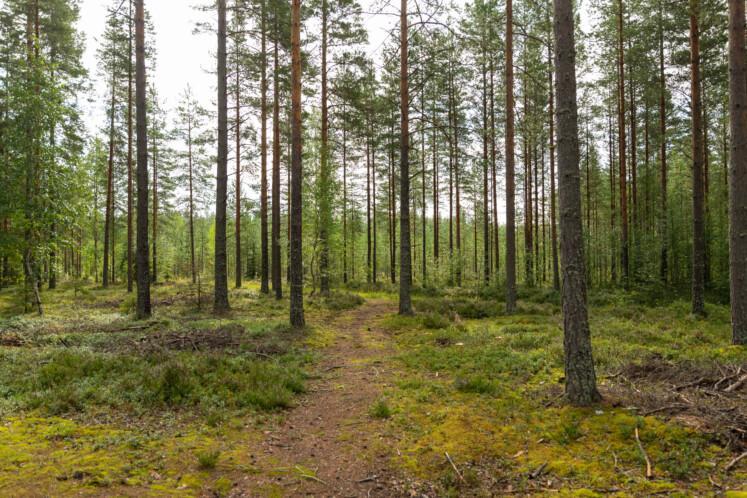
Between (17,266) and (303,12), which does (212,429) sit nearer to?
(17,266)

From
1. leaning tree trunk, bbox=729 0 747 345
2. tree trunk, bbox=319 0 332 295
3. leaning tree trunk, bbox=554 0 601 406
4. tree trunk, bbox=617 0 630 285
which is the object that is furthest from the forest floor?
tree trunk, bbox=617 0 630 285

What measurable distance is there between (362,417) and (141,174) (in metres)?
11.7

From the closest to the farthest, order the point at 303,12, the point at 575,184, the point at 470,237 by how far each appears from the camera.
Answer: the point at 575,184 < the point at 303,12 < the point at 470,237

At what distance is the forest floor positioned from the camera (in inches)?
142

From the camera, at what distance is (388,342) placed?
1017cm

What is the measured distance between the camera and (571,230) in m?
5.08

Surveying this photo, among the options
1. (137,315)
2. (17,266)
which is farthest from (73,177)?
(137,315)

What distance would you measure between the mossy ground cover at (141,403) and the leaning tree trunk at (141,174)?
2.15 m

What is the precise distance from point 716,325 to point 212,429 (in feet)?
45.3

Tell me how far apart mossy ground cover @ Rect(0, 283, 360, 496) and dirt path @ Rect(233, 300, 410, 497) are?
0.25 m

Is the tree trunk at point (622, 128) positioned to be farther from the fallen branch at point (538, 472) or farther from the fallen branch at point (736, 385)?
the fallen branch at point (538, 472)

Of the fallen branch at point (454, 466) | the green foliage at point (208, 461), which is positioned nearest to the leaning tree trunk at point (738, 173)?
the fallen branch at point (454, 466)

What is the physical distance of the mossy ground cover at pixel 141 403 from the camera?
3.63 meters

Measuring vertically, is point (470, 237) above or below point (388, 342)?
above
